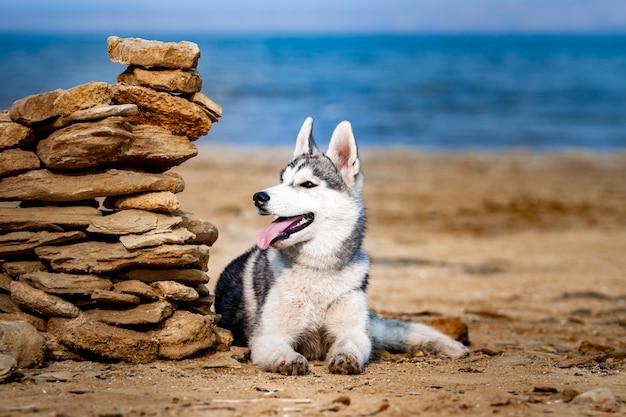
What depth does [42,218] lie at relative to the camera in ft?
22.5

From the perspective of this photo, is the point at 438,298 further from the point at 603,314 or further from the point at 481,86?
the point at 481,86

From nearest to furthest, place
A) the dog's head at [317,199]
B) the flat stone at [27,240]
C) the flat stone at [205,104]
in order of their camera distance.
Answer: the flat stone at [27,240] < the dog's head at [317,199] < the flat stone at [205,104]

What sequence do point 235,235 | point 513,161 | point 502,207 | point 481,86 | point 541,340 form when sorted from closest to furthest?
1. point 541,340
2. point 235,235
3. point 502,207
4. point 513,161
5. point 481,86

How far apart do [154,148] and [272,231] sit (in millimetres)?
1200

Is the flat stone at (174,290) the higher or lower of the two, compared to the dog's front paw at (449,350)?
higher

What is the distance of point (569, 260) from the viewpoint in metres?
13.7

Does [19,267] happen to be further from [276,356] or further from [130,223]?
[276,356]

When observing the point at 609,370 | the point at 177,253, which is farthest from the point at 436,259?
the point at 177,253

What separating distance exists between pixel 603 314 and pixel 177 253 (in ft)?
19.9

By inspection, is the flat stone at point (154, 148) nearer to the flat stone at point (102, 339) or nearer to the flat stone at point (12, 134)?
the flat stone at point (12, 134)

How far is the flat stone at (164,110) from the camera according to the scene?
705cm

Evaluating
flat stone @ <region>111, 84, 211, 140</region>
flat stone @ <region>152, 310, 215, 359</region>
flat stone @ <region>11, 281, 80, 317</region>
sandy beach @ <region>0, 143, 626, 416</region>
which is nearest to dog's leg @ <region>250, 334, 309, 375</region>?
sandy beach @ <region>0, 143, 626, 416</region>

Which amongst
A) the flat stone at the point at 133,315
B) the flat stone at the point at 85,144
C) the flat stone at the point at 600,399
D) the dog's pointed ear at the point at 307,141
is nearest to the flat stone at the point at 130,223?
the flat stone at the point at 85,144

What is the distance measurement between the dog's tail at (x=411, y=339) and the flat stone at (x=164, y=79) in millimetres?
2811
